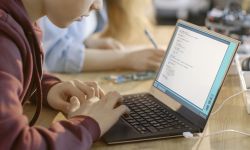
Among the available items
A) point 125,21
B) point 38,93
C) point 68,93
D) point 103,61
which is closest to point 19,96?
point 38,93

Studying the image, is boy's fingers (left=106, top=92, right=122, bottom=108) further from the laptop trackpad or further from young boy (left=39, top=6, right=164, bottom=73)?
young boy (left=39, top=6, right=164, bottom=73)

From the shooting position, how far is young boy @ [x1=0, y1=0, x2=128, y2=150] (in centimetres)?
68

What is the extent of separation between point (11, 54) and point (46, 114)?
0.28 metres

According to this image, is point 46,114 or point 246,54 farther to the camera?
point 246,54

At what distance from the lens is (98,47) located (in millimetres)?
1474

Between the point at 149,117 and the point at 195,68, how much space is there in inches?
5.4

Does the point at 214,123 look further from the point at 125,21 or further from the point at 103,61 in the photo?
the point at 125,21

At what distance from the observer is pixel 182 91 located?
37.1 inches

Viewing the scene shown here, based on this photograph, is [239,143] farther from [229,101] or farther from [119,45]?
[119,45]

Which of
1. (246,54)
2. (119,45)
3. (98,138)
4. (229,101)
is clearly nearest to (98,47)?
(119,45)

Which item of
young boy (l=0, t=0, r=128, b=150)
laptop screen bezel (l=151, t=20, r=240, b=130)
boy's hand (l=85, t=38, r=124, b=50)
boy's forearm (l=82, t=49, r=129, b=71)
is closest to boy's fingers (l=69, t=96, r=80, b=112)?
young boy (l=0, t=0, r=128, b=150)

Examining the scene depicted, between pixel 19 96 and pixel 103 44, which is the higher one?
pixel 19 96

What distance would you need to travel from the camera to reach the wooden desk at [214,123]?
2.66 feet

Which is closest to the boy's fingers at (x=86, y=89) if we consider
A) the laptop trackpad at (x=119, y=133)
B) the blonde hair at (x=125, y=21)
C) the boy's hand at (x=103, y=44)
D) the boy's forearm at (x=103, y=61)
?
the laptop trackpad at (x=119, y=133)
